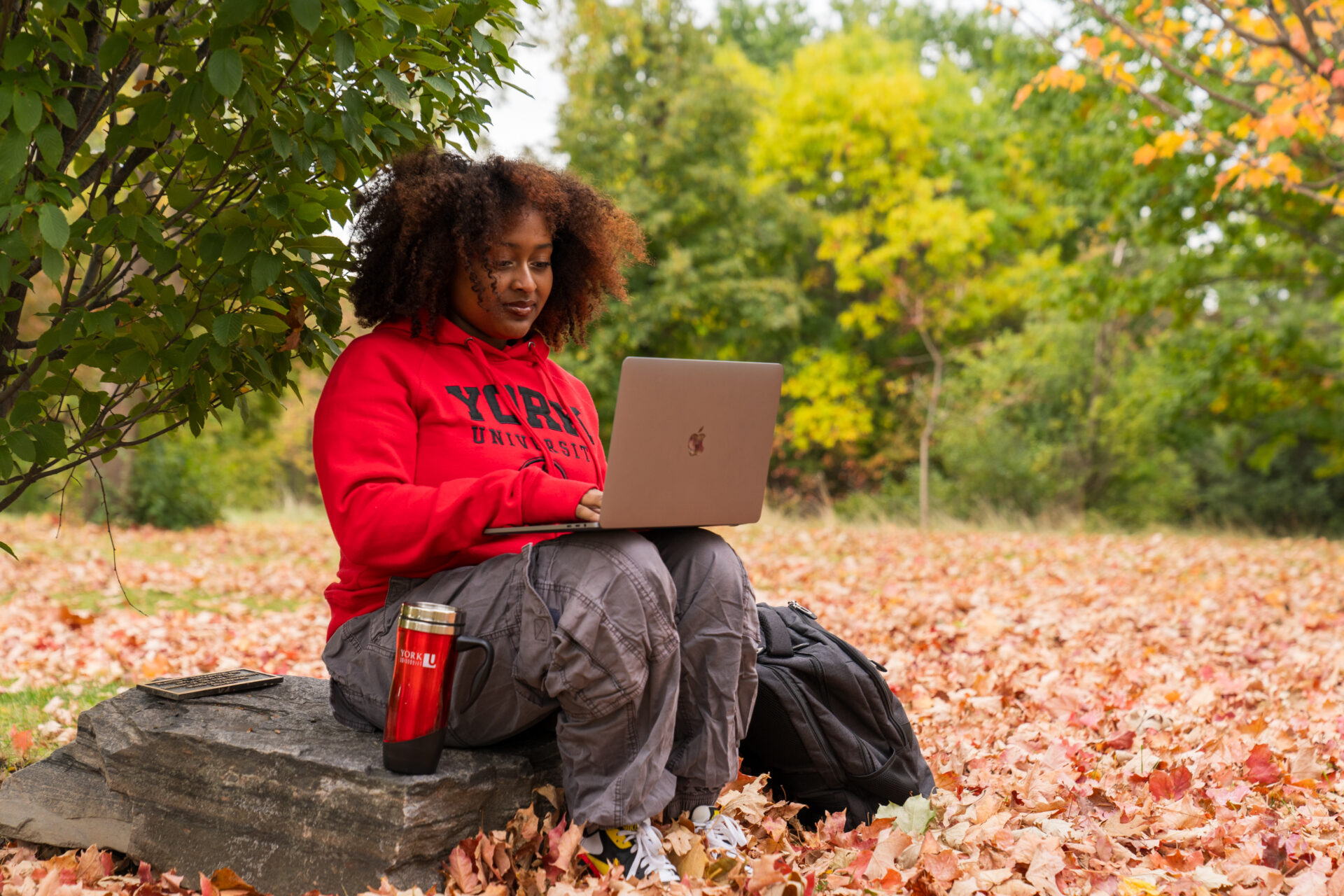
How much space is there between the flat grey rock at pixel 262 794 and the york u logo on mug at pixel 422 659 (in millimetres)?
227

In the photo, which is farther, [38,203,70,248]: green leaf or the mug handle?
the mug handle

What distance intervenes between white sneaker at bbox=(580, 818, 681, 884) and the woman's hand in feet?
2.03

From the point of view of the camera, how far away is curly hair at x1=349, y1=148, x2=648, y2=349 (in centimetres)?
250

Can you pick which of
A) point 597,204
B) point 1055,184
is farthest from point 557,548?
point 1055,184

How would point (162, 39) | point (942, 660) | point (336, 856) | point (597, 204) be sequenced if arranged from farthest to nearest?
point (942, 660) → point (597, 204) → point (336, 856) → point (162, 39)

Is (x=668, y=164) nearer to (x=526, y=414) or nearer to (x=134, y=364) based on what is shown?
(x=526, y=414)

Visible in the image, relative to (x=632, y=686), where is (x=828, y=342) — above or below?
above

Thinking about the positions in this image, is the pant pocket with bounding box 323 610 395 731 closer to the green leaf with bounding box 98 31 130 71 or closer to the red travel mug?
the red travel mug

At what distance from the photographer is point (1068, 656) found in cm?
472

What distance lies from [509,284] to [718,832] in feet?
4.57

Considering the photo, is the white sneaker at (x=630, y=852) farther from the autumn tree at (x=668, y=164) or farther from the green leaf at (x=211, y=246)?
the autumn tree at (x=668, y=164)

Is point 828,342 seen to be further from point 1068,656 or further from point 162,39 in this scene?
point 162,39

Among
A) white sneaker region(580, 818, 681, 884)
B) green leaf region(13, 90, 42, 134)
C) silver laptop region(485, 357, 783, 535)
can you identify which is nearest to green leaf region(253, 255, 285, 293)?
green leaf region(13, 90, 42, 134)

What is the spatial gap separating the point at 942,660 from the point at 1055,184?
10467 millimetres
